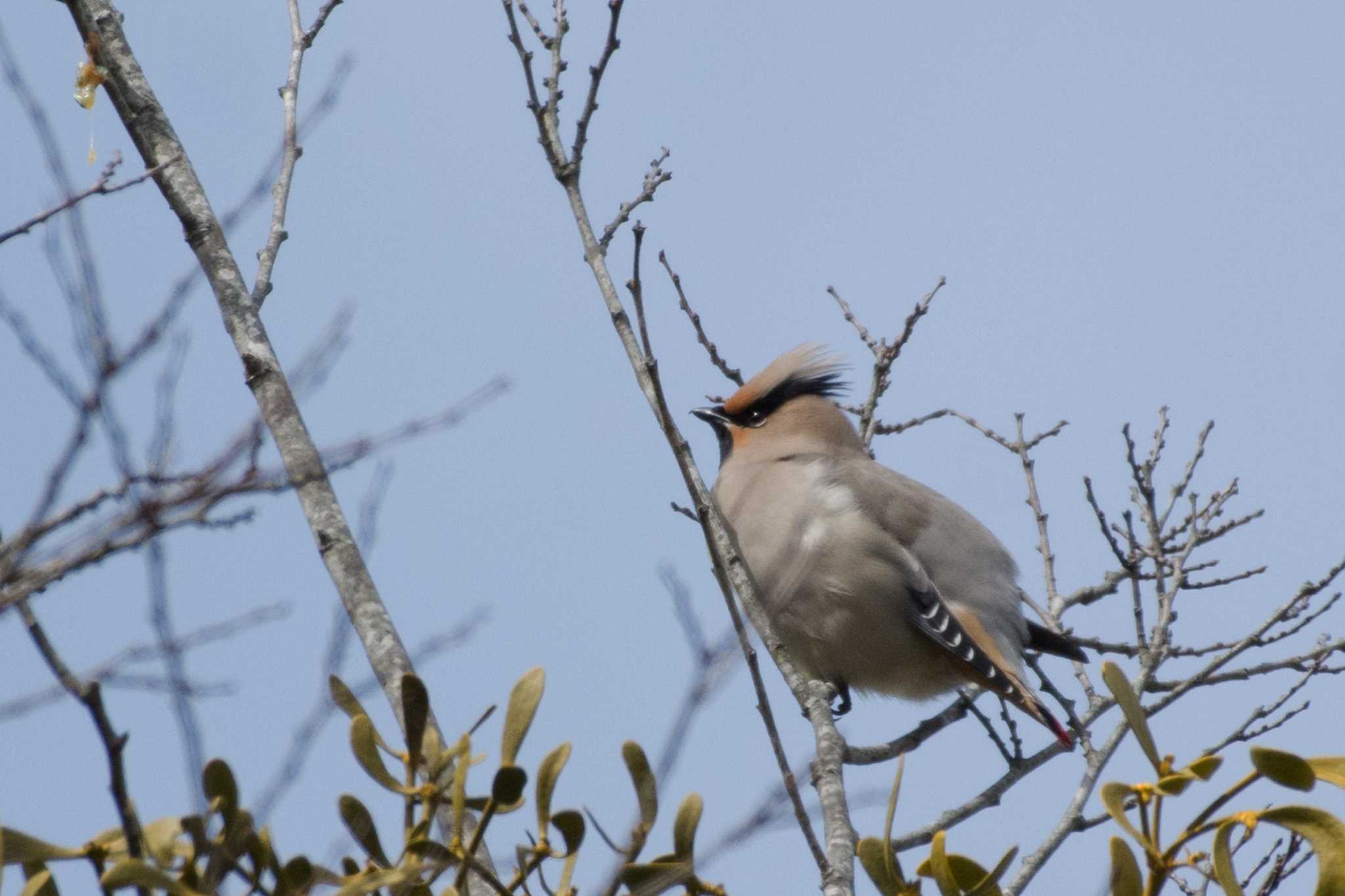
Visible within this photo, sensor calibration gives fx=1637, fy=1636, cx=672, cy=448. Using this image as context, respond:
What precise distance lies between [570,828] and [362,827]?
10.3 inches

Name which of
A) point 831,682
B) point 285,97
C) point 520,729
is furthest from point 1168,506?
point 520,729

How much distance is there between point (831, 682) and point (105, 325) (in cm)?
373

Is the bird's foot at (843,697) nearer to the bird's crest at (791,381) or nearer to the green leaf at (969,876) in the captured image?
the bird's crest at (791,381)

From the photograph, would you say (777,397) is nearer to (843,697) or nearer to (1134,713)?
(843,697)

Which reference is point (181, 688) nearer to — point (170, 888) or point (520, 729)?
point (170, 888)

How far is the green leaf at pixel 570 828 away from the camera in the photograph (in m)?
2.06

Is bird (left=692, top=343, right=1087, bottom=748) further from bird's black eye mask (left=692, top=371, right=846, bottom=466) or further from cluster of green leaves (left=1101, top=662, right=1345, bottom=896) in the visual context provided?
cluster of green leaves (left=1101, top=662, right=1345, bottom=896)

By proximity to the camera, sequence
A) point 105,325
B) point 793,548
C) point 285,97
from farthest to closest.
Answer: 1. point 793,548
2. point 285,97
3. point 105,325

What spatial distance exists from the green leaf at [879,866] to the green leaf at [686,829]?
0.22 metres

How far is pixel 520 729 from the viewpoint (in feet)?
6.65

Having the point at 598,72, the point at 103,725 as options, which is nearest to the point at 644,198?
the point at 598,72

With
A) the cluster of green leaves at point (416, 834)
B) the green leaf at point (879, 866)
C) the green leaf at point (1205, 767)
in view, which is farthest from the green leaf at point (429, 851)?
the green leaf at point (1205, 767)

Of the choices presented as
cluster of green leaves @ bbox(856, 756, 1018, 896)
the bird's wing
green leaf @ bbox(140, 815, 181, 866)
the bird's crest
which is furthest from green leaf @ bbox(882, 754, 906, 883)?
the bird's crest

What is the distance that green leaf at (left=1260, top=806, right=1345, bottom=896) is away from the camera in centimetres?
187
